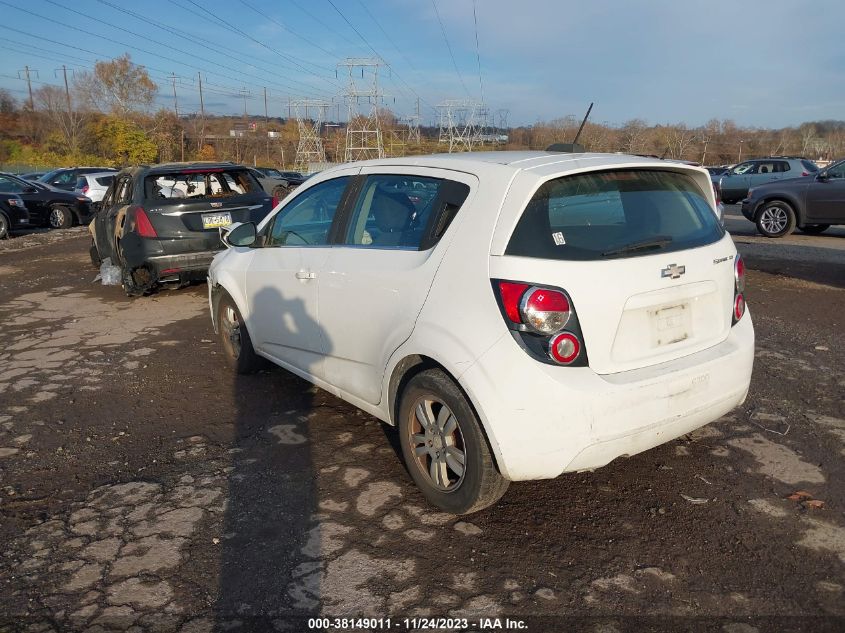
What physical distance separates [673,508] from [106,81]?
209ft

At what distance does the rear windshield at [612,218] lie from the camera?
3.04 m

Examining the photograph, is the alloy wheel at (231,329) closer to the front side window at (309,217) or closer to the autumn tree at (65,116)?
the front side window at (309,217)

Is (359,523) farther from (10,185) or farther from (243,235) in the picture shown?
(10,185)

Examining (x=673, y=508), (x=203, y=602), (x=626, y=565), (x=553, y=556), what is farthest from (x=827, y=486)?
(x=203, y=602)

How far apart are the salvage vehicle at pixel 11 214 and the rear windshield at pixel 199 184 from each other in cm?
1031

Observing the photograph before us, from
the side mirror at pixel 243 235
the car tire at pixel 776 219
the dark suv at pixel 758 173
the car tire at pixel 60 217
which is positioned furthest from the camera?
the dark suv at pixel 758 173

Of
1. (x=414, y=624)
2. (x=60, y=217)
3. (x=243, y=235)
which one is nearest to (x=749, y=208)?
(x=243, y=235)

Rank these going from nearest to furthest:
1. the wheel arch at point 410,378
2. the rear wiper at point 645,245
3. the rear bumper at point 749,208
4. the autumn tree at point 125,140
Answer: the wheel arch at point 410,378
the rear wiper at point 645,245
the rear bumper at point 749,208
the autumn tree at point 125,140

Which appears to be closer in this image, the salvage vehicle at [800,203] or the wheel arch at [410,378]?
the wheel arch at [410,378]

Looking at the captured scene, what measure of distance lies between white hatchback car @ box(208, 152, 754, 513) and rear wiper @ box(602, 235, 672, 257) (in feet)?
0.04

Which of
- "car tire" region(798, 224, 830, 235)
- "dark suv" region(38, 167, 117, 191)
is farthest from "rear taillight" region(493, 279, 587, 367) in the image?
"dark suv" region(38, 167, 117, 191)

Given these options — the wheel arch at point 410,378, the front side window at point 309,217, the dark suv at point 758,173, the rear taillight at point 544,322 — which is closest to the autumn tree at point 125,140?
the dark suv at point 758,173

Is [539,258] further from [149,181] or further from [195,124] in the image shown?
[195,124]

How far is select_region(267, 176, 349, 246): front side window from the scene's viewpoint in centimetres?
433
